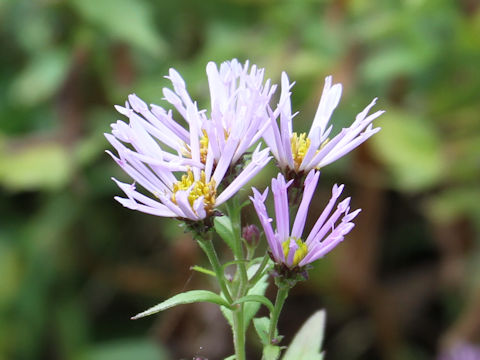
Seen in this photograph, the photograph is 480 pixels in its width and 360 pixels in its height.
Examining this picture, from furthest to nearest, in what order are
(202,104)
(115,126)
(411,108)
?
(411,108) → (202,104) → (115,126)

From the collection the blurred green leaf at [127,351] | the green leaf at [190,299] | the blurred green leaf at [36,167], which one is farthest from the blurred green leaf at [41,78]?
the green leaf at [190,299]

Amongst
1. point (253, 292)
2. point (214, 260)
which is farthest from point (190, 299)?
point (253, 292)

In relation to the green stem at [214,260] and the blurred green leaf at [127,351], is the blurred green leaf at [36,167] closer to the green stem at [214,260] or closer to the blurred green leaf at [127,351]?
the blurred green leaf at [127,351]

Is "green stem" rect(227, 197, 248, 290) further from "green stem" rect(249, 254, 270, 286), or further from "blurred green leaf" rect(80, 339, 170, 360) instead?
"blurred green leaf" rect(80, 339, 170, 360)

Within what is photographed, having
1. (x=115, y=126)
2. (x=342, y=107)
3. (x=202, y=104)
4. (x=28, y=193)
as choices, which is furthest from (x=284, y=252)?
(x=28, y=193)

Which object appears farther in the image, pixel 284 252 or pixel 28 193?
pixel 28 193

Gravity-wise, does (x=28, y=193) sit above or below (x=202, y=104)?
below

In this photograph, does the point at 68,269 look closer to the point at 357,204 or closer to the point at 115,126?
the point at 357,204
